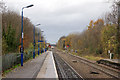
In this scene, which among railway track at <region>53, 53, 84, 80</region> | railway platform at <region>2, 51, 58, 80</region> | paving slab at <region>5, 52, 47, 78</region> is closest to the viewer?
railway platform at <region>2, 51, 58, 80</region>

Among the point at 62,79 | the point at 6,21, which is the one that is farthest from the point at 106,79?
the point at 6,21

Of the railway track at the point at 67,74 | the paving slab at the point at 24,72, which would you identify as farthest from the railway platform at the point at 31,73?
the railway track at the point at 67,74

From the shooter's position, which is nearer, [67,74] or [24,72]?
[24,72]

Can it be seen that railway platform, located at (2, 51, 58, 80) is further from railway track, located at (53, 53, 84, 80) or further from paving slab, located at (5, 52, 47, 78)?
railway track, located at (53, 53, 84, 80)

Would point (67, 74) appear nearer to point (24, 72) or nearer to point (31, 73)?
point (31, 73)

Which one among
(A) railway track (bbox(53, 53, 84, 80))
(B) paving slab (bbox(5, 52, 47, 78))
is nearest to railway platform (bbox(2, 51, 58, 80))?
(B) paving slab (bbox(5, 52, 47, 78))

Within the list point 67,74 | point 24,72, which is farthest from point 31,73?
point 67,74

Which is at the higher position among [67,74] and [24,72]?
[24,72]

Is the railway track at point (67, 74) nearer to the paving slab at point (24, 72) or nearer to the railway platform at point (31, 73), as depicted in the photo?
the railway platform at point (31, 73)

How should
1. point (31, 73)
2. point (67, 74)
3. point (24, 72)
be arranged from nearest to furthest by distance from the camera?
point (31, 73) < point (24, 72) < point (67, 74)

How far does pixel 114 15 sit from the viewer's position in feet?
68.2

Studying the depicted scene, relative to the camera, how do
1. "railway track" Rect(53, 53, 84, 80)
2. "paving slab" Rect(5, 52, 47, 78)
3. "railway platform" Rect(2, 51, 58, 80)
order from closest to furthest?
1. "railway platform" Rect(2, 51, 58, 80)
2. "paving slab" Rect(5, 52, 47, 78)
3. "railway track" Rect(53, 53, 84, 80)

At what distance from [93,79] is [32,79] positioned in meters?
4.63

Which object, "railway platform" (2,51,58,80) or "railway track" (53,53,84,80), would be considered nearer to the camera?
"railway platform" (2,51,58,80)
